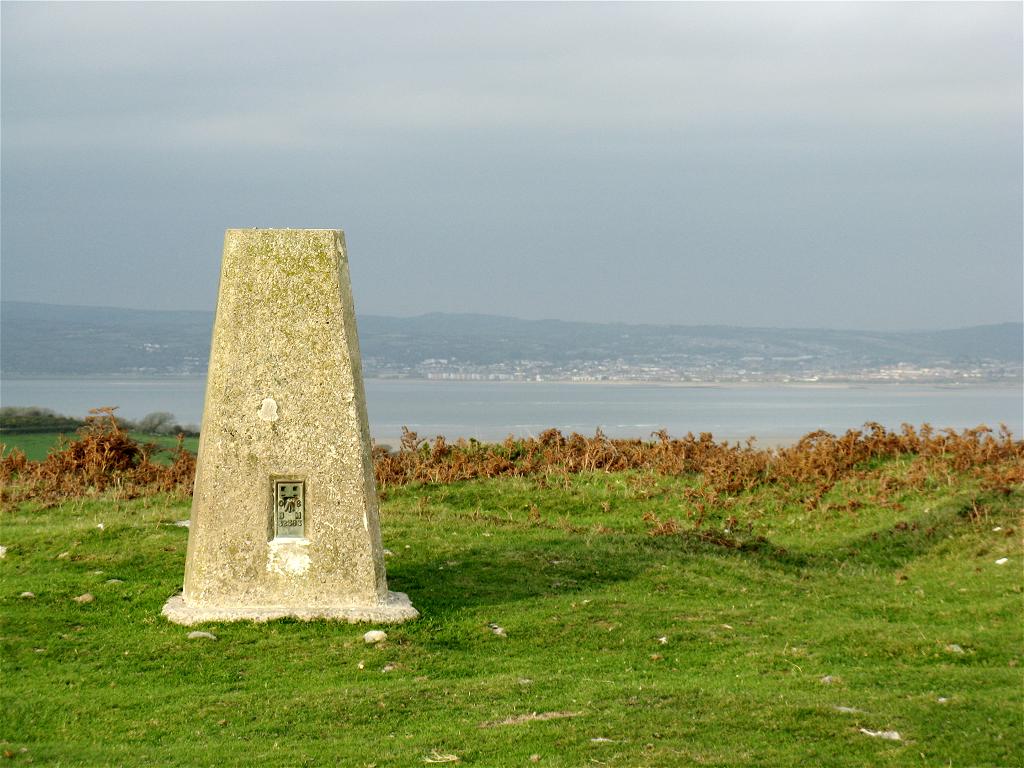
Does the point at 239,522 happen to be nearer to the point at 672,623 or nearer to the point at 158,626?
the point at 158,626

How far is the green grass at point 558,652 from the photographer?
9758 millimetres

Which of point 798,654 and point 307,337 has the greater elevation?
point 307,337

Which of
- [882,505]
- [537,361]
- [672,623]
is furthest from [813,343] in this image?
[672,623]

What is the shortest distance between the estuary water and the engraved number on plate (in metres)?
13.9

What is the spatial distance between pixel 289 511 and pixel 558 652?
12.1 ft

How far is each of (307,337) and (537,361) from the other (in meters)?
115

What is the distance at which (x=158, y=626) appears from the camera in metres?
13.4

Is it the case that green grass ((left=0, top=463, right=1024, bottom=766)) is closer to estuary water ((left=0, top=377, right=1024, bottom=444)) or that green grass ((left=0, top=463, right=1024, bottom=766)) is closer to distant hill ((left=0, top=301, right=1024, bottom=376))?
estuary water ((left=0, top=377, right=1024, bottom=444))

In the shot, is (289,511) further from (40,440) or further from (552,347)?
(552,347)

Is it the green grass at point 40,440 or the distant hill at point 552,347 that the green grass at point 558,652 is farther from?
the distant hill at point 552,347

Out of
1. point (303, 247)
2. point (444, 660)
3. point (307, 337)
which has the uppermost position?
point (303, 247)

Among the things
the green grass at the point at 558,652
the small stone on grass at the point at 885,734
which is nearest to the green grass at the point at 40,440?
the green grass at the point at 558,652

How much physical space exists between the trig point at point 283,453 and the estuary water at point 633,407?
45.3ft

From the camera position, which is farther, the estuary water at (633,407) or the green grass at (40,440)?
the estuary water at (633,407)
